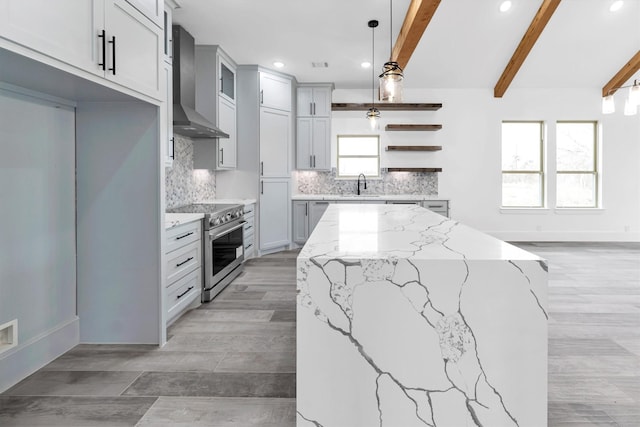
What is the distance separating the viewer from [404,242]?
1628 mm

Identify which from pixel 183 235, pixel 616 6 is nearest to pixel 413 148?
pixel 616 6

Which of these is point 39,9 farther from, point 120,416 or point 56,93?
point 120,416

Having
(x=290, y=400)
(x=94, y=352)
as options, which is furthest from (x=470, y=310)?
(x=94, y=352)

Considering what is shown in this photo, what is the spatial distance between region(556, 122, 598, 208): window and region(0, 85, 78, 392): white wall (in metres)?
7.40

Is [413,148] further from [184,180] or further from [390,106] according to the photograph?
[184,180]

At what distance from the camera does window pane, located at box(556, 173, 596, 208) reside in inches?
278

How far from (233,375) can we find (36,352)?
3.77 ft

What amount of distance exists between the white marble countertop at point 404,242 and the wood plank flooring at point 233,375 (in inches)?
34.6

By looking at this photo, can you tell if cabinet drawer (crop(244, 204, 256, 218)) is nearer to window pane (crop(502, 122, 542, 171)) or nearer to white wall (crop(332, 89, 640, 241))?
white wall (crop(332, 89, 640, 241))

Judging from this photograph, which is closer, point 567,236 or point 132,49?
point 132,49

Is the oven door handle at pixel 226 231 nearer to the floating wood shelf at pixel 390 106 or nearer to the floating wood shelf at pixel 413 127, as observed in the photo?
the floating wood shelf at pixel 390 106

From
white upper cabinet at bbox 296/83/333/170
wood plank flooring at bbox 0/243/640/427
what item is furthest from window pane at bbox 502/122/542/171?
wood plank flooring at bbox 0/243/640/427

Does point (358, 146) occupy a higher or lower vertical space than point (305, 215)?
→ higher

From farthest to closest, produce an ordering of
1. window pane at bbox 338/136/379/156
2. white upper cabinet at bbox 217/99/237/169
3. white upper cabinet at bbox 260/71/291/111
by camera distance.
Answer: window pane at bbox 338/136/379/156 < white upper cabinet at bbox 260/71/291/111 < white upper cabinet at bbox 217/99/237/169
